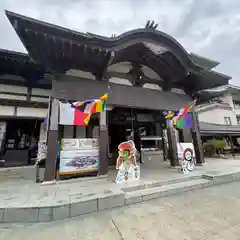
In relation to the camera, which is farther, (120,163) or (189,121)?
(189,121)

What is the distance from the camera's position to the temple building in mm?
4262

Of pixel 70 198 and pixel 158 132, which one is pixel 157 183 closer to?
pixel 70 198

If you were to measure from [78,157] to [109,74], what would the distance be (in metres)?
3.14

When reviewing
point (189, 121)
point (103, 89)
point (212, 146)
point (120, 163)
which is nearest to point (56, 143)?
point (120, 163)

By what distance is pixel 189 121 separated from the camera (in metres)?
6.56

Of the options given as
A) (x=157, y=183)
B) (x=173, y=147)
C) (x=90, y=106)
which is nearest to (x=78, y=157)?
(x=90, y=106)

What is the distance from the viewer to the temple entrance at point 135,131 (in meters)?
8.14

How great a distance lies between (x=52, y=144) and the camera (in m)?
4.53

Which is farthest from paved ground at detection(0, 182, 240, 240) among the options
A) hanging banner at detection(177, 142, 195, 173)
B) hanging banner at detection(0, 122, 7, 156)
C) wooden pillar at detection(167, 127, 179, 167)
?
hanging banner at detection(0, 122, 7, 156)

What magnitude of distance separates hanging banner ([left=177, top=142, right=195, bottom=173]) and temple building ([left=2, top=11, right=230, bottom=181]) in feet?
2.76

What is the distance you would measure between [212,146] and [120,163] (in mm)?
9919

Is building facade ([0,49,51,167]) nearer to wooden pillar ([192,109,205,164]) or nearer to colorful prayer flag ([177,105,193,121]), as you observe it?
colorful prayer flag ([177,105,193,121])

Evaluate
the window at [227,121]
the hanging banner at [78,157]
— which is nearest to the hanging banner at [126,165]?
the hanging banner at [78,157]

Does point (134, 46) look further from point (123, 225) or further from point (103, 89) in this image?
point (123, 225)
